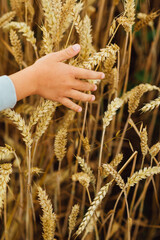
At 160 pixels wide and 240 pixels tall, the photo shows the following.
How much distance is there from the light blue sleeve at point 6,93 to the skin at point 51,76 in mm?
11

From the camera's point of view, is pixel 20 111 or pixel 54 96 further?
pixel 20 111

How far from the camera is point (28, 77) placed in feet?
1.74

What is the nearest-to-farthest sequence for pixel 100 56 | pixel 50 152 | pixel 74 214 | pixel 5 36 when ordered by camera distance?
pixel 100 56, pixel 74 214, pixel 50 152, pixel 5 36

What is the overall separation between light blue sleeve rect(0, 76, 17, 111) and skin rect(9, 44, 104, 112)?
0.04ft

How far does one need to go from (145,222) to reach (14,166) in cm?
41

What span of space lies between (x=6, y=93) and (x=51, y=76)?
0.09 meters

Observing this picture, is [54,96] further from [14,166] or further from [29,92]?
[14,166]

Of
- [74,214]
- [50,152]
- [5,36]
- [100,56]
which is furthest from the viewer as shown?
[5,36]

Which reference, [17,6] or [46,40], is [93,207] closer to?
[46,40]

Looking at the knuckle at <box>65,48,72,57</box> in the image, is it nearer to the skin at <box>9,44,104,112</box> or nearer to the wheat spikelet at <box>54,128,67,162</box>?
the skin at <box>9,44,104,112</box>

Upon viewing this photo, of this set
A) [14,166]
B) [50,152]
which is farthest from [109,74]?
[14,166]

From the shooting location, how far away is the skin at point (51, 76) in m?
0.52

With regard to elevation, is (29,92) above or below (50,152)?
above

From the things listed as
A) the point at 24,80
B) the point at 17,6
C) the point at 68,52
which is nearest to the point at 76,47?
the point at 68,52
